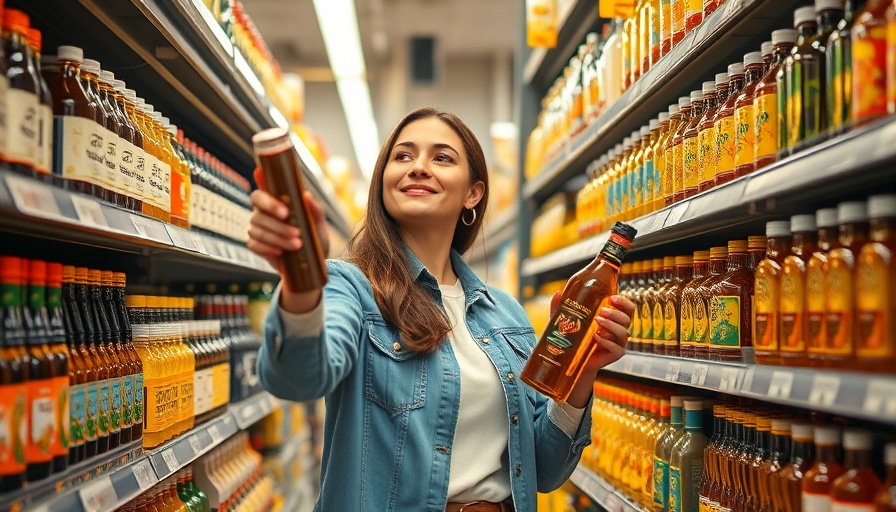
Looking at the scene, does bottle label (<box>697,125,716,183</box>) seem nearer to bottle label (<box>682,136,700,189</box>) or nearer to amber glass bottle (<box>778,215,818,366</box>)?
bottle label (<box>682,136,700,189</box>)

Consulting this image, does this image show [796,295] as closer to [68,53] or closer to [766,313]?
[766,313]

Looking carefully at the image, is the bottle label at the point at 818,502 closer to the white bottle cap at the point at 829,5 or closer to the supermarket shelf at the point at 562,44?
the white bottle cap at the point at 829,5

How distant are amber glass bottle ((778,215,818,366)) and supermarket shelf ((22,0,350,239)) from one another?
1.42m

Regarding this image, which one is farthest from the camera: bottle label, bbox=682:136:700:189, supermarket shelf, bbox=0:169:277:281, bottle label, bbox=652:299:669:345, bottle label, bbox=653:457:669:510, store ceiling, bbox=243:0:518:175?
store ceiling, bbox=243:0:518:175

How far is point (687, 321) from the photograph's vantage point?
2.22 metres

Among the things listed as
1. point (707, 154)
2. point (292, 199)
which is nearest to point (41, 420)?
point (292, 199)

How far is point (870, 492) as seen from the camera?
143 cm

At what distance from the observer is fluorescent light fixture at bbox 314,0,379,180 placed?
17.1ft

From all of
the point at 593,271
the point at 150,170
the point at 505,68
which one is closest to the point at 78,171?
the point at 150,170

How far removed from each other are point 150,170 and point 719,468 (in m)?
1.53

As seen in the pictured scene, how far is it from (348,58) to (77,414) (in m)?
4.98

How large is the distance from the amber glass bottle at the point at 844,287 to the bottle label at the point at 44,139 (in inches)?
54.5

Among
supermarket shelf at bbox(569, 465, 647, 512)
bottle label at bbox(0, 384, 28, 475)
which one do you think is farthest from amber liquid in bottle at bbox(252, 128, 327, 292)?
supermarket shelf at bbox(569, 465, 647, 512)

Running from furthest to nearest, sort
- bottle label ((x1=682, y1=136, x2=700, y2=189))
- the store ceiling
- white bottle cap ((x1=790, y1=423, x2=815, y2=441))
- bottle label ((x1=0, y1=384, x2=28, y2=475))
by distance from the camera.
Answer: the store ceiling → bottle label ((x1=682, y1=136, x2=700, y2=189)) → white bottle cap ((x1=790, y1=423, x2=815, y2=441)) → bottle label ((x1=0, y1=384, x2=28, y2=475))
